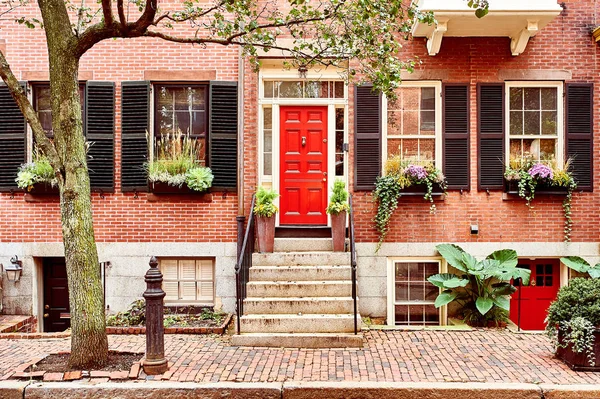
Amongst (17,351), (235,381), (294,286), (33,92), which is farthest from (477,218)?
(33,92)

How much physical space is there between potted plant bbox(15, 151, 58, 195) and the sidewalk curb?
4372 millimetres

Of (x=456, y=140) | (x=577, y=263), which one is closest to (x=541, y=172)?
(x=456, y=140)

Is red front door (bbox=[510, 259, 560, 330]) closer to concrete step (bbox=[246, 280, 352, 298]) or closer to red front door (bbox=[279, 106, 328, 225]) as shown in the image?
concrete step (bbox=[246, 280, 352, 298])

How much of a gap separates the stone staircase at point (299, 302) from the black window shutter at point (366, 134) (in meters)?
1.77

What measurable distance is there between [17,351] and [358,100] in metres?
6.77

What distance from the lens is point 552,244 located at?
9.61 meters

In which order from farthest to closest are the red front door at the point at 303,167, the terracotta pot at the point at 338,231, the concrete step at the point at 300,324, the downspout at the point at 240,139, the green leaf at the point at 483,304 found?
the red front door at the point at 303,167 < the downspout at the point at 240,139 < the terracotta pot at the point at 338,231 < the green leaf at the point at 483,304 < the concrete step at the point at 300,324

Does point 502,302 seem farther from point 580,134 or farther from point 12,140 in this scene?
point 12,140

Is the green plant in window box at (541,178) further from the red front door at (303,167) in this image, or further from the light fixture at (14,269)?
the light fixture at (14,269)

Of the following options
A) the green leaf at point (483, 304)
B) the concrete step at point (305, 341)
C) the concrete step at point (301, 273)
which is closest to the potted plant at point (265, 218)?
the concrete step at point (301, 273)

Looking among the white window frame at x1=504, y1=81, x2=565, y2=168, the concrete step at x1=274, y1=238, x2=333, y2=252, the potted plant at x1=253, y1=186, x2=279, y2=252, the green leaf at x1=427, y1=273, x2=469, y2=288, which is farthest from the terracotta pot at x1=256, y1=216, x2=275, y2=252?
the white window frame at x1=504, y1=81, x2=565, y2=168

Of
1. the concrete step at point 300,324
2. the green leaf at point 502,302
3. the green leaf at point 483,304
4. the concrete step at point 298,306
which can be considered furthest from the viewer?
the green leaf at point 502,302

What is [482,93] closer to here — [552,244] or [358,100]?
[358,100]

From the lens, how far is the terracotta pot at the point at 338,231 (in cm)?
891
